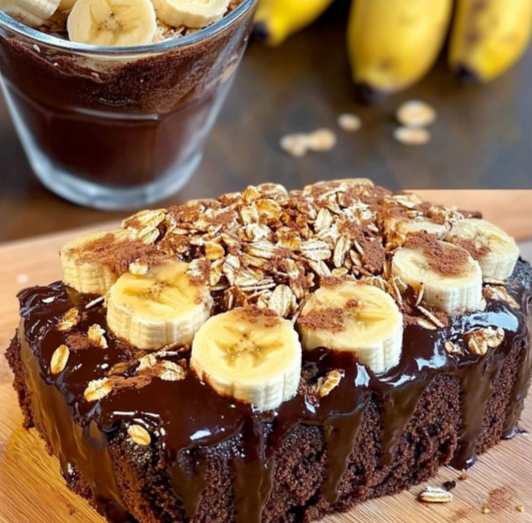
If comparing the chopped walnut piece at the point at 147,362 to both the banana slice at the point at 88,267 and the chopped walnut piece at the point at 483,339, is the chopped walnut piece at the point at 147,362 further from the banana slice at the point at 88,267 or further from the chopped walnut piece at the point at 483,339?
the chopped walnut piece at the point at 483,339

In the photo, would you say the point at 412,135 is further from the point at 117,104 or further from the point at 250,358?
the point at 250,358

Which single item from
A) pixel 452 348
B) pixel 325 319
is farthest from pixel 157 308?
pixel 452 348

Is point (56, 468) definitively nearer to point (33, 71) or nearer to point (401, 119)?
point (33, 71)

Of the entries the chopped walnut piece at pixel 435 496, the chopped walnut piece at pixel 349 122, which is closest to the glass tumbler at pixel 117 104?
the chopped walnut piece at pixel 349 122

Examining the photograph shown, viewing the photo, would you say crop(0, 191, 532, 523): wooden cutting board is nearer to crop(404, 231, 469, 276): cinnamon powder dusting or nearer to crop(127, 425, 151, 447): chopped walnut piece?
crop(127, 425, 151, 447): chopped walnut piece

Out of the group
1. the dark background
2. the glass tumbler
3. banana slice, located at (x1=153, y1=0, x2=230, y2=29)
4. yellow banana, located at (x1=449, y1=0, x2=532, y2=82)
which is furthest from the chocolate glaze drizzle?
yellow banana, located at (x1=449, y1=0, x2=532, y2=82)

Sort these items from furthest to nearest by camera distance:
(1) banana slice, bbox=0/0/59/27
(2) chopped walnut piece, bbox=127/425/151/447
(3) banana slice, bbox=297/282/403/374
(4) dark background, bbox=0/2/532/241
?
(4) dark background, bbox=0/2/532/241
(1) banana slice, bbox=0/0/59/27
(3) banana slice, bbox=297/282/403/374
(2) chopped walnut piece, bbox=127/425/151/447
